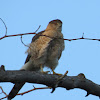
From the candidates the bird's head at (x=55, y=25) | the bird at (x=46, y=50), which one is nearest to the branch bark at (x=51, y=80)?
the bird at (x=46, y=50)

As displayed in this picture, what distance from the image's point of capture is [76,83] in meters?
3.20

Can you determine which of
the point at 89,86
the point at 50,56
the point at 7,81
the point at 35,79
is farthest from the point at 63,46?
the point at 7,81

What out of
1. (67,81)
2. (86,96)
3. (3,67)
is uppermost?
(3,67)

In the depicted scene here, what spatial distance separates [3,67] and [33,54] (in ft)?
5.16

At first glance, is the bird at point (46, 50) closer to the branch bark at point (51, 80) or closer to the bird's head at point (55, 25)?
the bird's head at point (55, 25)

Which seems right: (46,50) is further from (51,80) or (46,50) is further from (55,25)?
(51,80)

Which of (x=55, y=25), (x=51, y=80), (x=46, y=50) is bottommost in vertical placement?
(x=51, y=80)

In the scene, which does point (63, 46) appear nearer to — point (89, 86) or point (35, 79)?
point (89, 86)

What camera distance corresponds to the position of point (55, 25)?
4.67m

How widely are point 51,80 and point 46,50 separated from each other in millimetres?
1229

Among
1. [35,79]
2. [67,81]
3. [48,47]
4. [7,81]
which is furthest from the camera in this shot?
[48,47]

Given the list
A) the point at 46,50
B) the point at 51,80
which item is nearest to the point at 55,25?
the point at 46,50

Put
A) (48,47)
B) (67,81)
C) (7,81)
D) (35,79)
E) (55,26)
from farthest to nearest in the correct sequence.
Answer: (55,26) < (48,47) < (67,81) < (35,79) < (7,81)

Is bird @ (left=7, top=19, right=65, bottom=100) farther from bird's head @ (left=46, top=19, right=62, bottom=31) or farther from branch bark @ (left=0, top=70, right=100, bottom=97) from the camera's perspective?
branch bark @ (left=0, top=70, right=100, bottom=97)
